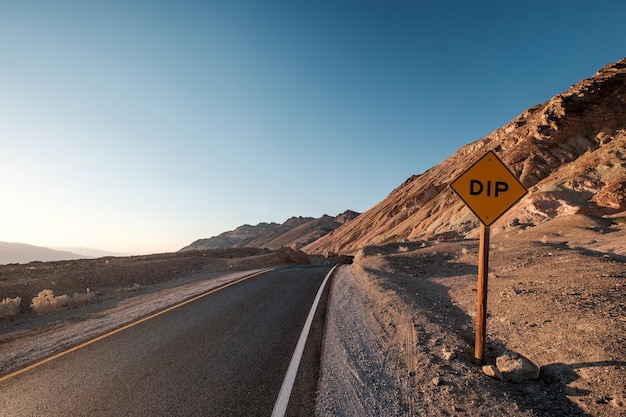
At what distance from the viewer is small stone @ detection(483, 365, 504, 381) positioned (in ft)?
14.4

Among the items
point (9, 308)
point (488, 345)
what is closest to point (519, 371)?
point (488, 345)

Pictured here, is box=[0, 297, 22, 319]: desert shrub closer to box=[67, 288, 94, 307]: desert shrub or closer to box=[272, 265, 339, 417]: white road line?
box=[67, 288, 94, 307]: desert shrub

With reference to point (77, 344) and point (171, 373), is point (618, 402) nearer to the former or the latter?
point (171, 373)

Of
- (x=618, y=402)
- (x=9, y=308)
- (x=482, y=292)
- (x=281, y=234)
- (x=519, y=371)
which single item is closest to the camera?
(x=618, y=402)

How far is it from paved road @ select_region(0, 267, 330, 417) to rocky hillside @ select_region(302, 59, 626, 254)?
315 inches

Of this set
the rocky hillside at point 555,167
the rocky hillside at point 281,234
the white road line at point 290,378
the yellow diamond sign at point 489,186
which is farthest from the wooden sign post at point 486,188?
the rocky hillside at point 281,234

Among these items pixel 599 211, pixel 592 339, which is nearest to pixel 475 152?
pixel 599 211

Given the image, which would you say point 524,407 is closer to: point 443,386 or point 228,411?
point 443,386

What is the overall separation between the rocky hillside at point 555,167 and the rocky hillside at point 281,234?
46.0m

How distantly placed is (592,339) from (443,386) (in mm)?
2564

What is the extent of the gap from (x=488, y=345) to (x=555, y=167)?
1508 inches

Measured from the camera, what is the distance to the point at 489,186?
471 cm

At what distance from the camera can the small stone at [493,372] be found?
14.4 feet

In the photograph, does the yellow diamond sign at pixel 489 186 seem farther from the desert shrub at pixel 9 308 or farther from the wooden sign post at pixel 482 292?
the desert shrub at pixel 9 308
